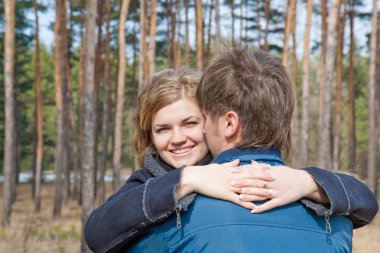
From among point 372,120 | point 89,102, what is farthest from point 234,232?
point 372,120

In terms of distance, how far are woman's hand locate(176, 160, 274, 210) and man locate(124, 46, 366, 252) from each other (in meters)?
0.02

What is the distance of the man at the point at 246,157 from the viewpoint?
51.8 inches

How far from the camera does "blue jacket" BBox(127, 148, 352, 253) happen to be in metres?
1.31

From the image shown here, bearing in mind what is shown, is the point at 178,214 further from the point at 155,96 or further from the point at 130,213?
the point at 155,96

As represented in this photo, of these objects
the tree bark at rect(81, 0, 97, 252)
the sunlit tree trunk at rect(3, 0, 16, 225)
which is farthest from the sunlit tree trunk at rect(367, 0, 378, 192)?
the tree bark at rect(81, 0, 97, 252)

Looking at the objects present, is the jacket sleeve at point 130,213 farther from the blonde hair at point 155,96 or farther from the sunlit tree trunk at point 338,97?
the sunlit tree trunk at point 338,97

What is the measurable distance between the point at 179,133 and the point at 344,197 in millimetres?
653

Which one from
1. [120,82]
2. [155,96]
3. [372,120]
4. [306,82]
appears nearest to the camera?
[155,96]

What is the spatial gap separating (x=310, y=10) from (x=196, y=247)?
1707cm

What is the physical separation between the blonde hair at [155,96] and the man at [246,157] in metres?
0.42

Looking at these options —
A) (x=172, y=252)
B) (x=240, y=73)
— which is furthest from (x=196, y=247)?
(x=240, y=73)

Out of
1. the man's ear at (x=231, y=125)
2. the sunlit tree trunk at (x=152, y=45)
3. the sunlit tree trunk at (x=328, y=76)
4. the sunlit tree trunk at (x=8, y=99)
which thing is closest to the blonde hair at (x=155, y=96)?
the man's ear at (x=231, y=125)

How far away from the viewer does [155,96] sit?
1.93 meters

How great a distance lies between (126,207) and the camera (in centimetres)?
144
